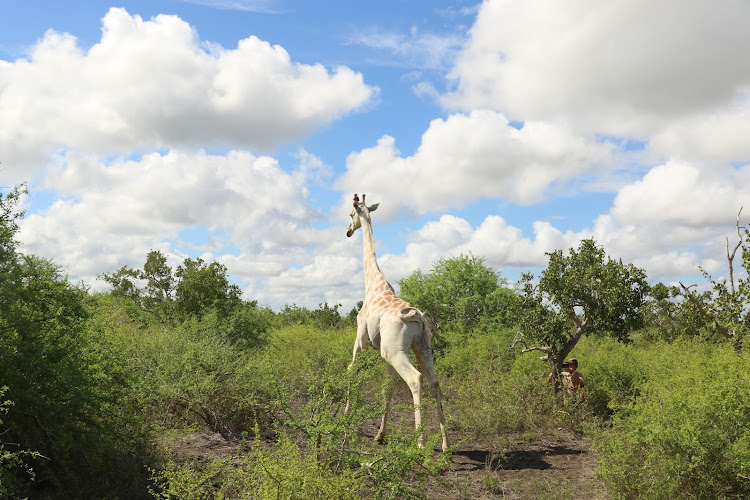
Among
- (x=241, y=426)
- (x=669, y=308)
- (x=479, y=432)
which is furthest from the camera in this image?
(x=669, y=308)

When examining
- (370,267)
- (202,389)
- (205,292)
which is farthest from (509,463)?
(205,292)

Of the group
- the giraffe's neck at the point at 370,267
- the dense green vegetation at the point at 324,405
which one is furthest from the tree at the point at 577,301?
the giraffe's neck at the point at 370,267

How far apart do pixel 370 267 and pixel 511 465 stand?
430cm

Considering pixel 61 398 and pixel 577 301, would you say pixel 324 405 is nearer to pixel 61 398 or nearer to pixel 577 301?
pixel 61 398

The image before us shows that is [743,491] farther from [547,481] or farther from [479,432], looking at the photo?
[479,432]

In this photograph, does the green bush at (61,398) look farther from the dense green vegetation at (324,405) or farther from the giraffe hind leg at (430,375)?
the giraffe hind leg at (430,375)

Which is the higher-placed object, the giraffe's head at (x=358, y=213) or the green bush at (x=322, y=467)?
the giraffe's head at (x=358, y=213)

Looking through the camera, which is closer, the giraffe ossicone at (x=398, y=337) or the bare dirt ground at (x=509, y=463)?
the bare dirt ground at (x=509, y=463)

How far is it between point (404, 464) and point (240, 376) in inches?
174

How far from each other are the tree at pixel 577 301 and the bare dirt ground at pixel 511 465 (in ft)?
6.94

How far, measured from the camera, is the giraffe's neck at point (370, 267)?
991 centimetres

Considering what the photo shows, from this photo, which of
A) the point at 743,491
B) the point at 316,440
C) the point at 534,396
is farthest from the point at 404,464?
the point at 534,396

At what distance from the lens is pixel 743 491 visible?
5.91 m

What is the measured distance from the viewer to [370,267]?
34.7 ft
